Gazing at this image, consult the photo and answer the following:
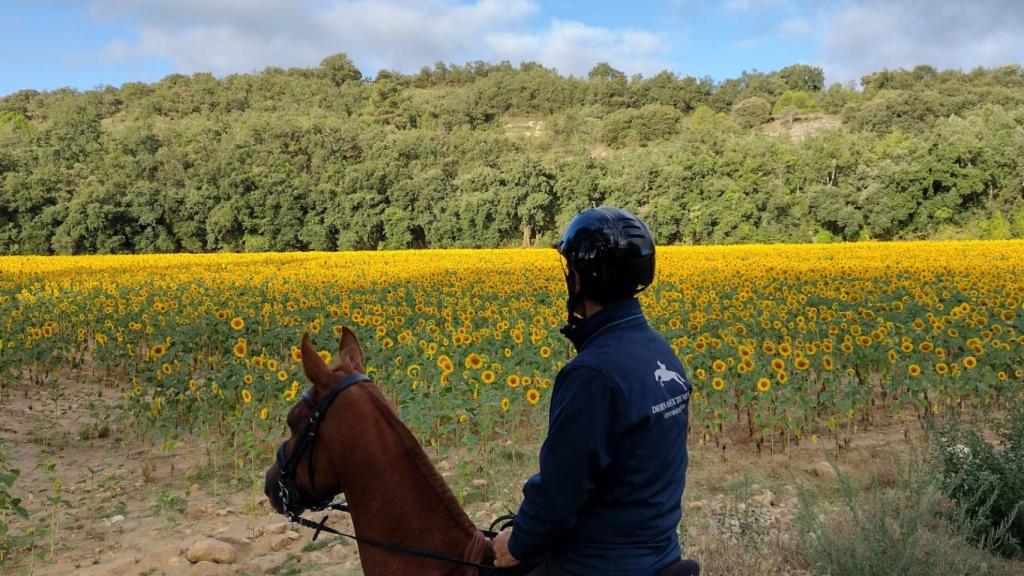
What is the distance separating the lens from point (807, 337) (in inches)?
364

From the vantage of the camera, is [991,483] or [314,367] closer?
[314,367]

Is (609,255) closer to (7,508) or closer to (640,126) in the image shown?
(7,508)

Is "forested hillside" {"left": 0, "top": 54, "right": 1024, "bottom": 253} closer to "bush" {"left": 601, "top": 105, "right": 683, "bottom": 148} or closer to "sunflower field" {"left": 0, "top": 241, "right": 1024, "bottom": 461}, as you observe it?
"bush" {"left": 601, "top": 105, "right": 683, "bottom": 148}

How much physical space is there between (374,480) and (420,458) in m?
0.17

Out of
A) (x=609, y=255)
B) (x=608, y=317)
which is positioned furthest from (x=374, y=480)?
(x=609, y=255)

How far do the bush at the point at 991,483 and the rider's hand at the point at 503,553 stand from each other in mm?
3759

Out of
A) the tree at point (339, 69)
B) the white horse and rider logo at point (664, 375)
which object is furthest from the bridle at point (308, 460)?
the tree at point (339, 69)

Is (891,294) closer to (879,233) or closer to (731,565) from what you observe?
(731,565)

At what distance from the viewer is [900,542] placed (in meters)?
4.06

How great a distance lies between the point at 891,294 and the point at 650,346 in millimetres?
12056

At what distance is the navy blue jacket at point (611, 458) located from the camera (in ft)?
5.77

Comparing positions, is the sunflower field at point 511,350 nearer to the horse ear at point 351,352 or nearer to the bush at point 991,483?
the bush at point 991,483

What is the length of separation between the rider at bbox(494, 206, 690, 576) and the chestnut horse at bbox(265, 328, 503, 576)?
207 millimetres

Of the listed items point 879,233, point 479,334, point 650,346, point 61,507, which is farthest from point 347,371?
point 879,233
